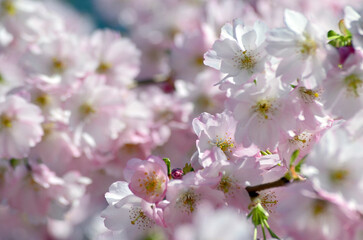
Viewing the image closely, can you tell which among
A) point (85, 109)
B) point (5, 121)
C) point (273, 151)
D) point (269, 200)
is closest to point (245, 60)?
point (273, 151)

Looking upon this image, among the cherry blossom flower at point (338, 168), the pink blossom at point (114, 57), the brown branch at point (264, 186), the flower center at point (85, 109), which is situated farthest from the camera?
the pink blossom at point (114, 57)

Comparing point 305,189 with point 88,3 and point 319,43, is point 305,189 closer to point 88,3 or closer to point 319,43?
point 319,43

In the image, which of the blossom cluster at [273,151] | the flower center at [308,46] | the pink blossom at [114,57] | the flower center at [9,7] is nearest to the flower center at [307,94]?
the blossom cluster at [273,151]

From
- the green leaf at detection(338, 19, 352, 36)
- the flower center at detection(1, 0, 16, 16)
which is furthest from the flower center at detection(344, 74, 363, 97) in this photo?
the flower center at detection(1, 0, 16, 16)

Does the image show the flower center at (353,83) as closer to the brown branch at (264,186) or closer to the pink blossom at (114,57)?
the brown branch at (264,186)

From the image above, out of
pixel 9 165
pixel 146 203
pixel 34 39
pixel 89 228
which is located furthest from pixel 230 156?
pixel 89 228

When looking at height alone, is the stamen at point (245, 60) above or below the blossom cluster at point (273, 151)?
above

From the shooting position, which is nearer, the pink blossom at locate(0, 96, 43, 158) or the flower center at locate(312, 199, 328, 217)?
the flower center at locate(312, 199, 328, 217)

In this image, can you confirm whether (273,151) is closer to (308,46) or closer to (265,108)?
(265,108)

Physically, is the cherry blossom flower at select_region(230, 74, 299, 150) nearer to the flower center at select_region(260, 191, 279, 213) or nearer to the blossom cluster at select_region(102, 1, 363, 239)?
the blossom cluster at select_region(102, 1, 363, 239)

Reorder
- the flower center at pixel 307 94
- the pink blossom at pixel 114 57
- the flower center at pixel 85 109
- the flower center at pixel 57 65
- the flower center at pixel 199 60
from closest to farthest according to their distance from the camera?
1. the flower center at pixel 307 94
2. the flower center at pixel 85 109
3. the flower center at pixel 57 65
4. the pink blossom at pixel 114 57
5. the flower center at pixel 199 60
